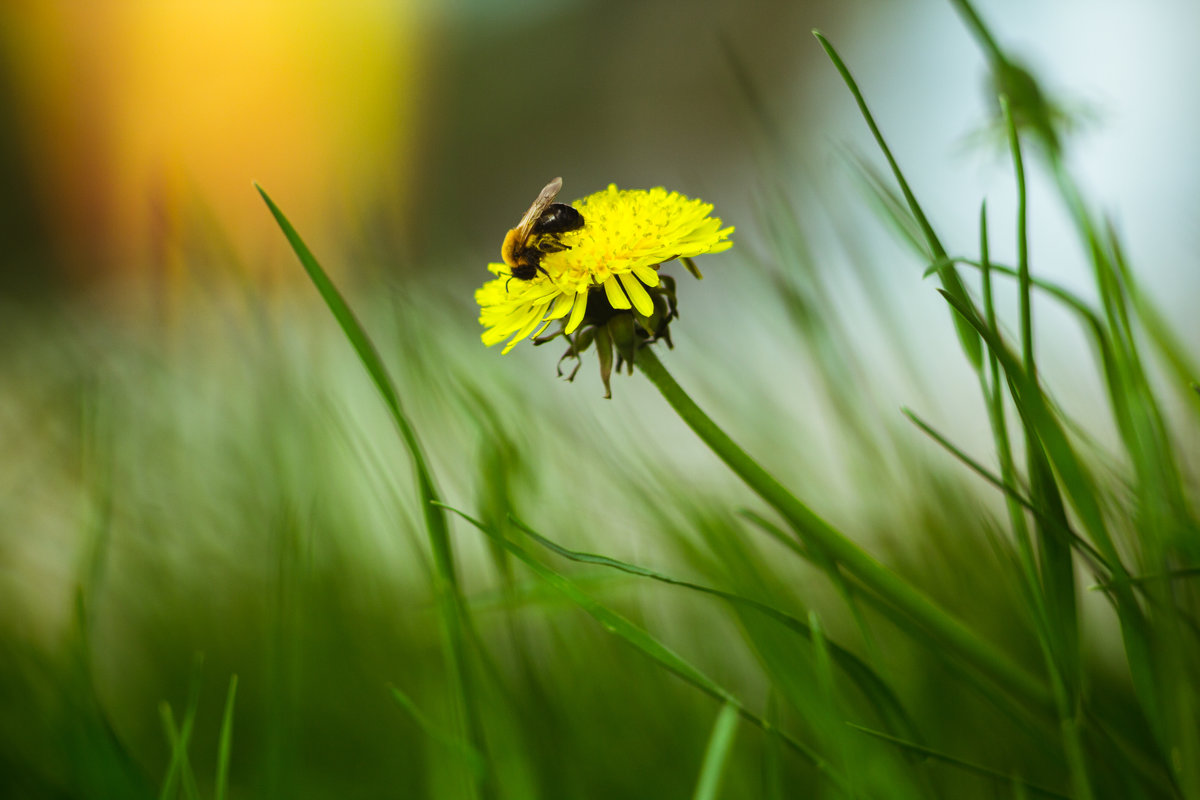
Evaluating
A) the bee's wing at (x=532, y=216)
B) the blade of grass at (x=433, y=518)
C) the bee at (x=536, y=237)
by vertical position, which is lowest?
the blade of grass at (x=433, y=518)

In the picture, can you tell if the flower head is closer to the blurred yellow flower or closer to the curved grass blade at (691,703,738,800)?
the blurred yellow flower

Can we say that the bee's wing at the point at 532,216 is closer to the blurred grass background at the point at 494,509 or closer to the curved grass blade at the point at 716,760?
the blurred grass background at the point at 494,509

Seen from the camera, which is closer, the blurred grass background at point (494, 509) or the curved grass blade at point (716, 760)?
the curved grass blade at point (716, 760)

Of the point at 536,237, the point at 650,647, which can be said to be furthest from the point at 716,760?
the point at 536,237

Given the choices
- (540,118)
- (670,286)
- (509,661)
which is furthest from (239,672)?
(540,118)

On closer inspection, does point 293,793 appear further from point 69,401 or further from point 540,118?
point 540,118

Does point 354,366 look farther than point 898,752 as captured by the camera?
Yes

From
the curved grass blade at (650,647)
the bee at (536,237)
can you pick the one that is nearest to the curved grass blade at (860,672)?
the curved grass blade at (650,647)

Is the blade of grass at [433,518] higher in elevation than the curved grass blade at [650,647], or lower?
higher

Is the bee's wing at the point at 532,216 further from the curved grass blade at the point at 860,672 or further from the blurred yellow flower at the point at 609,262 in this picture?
the curved grass blade at the point at 860,672
